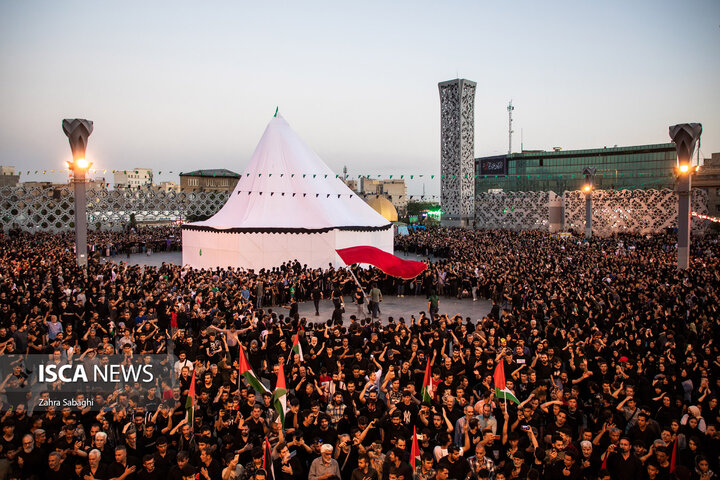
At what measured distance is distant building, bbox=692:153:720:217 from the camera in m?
49.7

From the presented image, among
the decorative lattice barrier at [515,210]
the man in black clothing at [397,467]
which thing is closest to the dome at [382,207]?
the decorative lattice barrier at [515,210]

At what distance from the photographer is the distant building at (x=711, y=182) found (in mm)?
49659

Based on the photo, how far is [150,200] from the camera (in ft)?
169

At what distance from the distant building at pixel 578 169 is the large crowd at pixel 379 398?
7376 centimetres

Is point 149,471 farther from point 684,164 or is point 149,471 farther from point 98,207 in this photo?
point 98,207

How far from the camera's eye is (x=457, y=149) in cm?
5641

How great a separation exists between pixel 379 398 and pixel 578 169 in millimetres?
88027

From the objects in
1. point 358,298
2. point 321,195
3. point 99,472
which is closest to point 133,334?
point 99,472

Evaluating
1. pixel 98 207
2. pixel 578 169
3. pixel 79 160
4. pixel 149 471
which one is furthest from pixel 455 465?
pixel 578 169

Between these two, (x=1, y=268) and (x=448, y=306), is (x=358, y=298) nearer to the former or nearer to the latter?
(x=448, y=306)

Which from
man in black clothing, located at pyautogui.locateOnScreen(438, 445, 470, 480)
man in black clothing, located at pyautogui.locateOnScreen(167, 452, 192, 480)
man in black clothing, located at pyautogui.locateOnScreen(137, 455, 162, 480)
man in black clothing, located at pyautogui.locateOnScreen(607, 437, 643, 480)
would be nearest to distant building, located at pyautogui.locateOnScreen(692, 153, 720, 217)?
man in black clothing, located at pyautogui.locateOnScreen(607, 437, 643, 480)

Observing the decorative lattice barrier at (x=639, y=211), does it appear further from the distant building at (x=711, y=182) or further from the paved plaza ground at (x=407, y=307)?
the paved plaza ground at (x=407, y=307)
